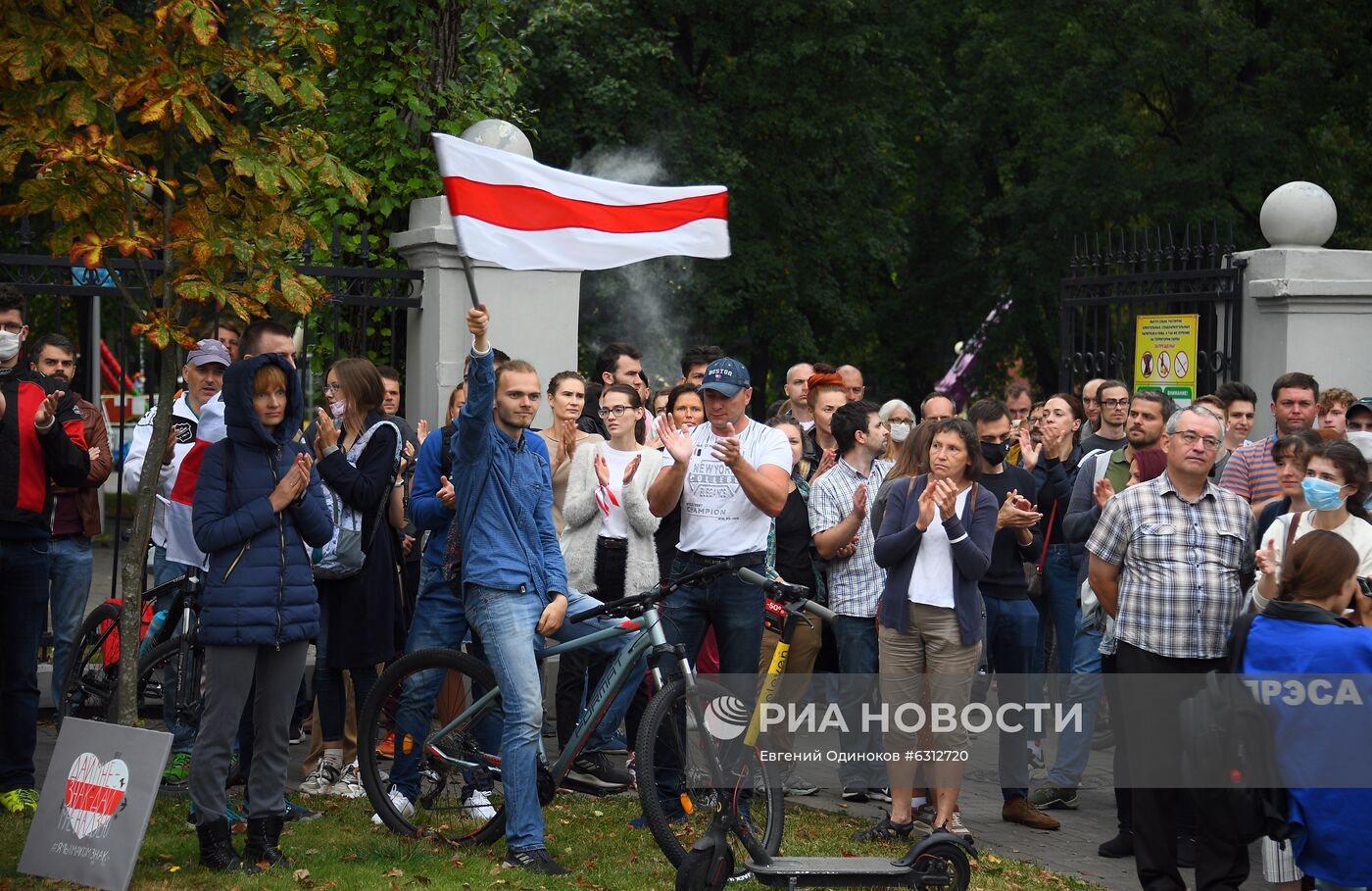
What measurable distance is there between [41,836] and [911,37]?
25.5 meters

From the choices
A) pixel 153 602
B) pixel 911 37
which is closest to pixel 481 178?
pixel 153 602

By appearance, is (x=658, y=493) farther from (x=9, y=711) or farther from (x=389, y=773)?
(x=9, y=711)

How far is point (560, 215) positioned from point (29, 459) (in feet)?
9.06

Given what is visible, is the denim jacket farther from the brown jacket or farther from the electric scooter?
the brown jacket

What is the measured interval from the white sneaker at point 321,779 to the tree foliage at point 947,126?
15.8 m

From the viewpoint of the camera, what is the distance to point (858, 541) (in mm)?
8086

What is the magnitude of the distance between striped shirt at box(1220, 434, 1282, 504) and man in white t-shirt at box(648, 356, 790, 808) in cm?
271

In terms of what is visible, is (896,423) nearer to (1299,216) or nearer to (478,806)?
(1299,216)

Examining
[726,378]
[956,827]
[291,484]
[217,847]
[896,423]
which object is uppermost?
[726,378]

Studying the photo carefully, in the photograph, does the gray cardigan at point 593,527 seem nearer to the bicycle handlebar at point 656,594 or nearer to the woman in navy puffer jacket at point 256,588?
the bicycle handlebar at point 656,594

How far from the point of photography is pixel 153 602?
26.3ft

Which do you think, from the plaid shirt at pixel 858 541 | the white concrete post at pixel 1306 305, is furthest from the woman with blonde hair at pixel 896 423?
the white concrete post at pixel 1306 305

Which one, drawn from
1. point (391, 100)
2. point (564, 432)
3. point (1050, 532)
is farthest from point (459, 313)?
point (1050, 532)

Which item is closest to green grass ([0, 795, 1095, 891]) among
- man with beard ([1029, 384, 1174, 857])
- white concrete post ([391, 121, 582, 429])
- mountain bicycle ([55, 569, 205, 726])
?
mountain bicycle ([55, 569, 205, 726])
